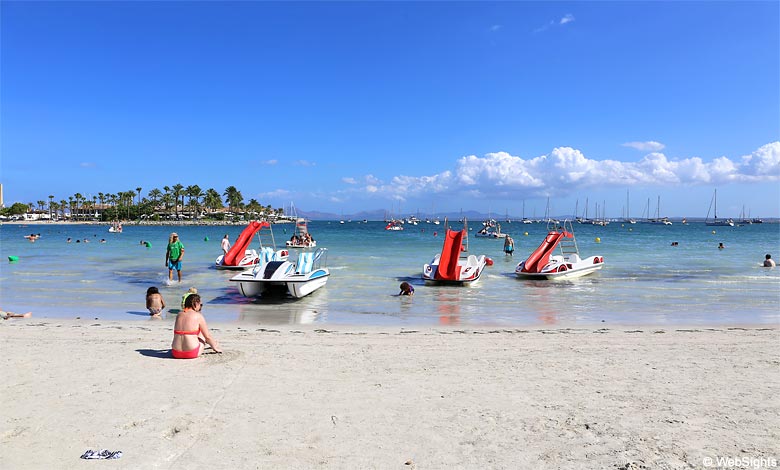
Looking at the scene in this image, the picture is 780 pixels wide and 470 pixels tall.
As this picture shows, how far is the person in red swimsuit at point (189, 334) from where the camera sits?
7.00 meters

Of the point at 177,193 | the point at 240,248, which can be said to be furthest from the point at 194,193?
the point at 240,248

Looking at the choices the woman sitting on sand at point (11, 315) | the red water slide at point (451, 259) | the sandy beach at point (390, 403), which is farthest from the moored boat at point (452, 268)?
the woman sitting on sand at point (11, 315)

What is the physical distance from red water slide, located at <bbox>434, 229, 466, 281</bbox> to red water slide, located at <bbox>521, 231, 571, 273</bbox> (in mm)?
3306

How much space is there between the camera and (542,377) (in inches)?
249

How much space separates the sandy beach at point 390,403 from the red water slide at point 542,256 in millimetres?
9834

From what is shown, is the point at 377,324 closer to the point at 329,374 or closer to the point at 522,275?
the point at 329,374

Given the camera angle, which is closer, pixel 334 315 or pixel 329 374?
pixel 329 374

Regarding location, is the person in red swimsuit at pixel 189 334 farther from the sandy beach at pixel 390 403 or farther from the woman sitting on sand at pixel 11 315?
the woman sitting on sand at pixel 11 315

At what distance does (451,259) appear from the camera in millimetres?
16547

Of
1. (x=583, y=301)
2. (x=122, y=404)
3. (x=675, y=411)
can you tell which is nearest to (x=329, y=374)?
(x=122, y=404)

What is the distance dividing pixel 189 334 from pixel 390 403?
10.5 feet

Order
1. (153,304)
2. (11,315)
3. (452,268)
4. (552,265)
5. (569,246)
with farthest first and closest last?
(569,246) → (552,265) → (452,268) → (153,304) → (11,315)

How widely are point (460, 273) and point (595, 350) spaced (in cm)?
851

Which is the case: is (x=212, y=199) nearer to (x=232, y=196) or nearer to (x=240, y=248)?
(x=232, y=196)
